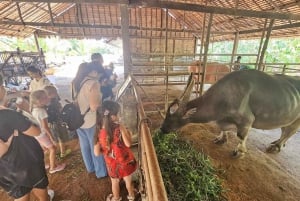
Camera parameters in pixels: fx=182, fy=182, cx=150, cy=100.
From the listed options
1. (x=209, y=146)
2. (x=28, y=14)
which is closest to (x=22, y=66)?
(x=28, y=14)

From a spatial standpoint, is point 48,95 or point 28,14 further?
point 28,14

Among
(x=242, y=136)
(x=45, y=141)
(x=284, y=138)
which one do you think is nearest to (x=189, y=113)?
(x=242, y=136)

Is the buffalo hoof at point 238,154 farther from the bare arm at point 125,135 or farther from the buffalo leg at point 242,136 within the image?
the bare arm at point 125,135

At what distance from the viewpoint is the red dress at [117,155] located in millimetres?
1785

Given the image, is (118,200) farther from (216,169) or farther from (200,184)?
(216,169)

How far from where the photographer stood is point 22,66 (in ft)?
24.3

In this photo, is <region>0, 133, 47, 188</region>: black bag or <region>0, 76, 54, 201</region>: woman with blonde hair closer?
<region>0, 76, 54, 201</region>: woman with blonde hair

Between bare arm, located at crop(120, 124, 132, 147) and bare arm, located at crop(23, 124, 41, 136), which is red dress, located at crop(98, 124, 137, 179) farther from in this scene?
bare arm, located at crop(23, 124, 41, 136)

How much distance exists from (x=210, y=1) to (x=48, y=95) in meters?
7.61

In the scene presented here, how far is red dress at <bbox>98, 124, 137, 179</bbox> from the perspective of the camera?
1785mm

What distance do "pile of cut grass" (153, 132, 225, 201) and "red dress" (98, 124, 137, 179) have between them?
0.49 m

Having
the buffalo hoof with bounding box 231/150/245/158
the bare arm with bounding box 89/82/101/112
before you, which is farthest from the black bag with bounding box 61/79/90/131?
the buffalo hoof with bounding box 231/150/245/158

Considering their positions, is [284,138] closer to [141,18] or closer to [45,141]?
[45,141]

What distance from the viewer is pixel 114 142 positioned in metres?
1.79
